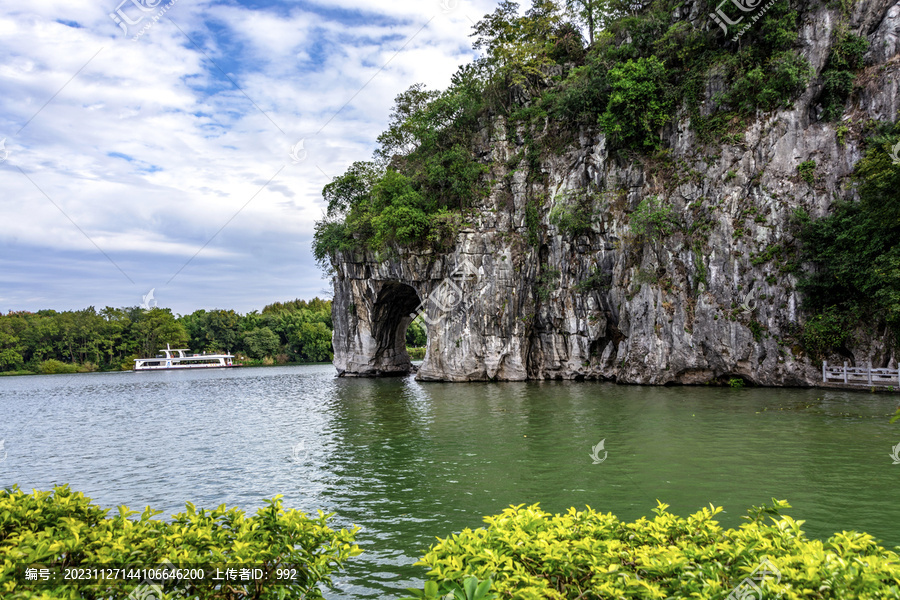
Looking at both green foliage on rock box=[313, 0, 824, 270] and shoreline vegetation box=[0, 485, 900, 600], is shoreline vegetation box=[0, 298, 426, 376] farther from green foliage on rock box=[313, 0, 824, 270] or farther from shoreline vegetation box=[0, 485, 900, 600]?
shoreline vegetation box=[0, 485, 900, 600]

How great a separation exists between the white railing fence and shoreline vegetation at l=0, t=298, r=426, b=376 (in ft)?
210

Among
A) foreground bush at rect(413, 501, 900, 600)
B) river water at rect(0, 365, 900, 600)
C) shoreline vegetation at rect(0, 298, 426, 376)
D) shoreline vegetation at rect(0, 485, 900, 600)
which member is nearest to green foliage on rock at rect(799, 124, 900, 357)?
river water at rect(0, 365, 900, 600)

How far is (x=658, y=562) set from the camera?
9.54ft

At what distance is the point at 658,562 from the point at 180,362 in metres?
83.8

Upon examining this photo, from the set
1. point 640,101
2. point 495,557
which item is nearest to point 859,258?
point 640,101

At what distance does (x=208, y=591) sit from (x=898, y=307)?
71.8 ft

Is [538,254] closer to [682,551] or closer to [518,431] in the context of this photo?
[518,431]

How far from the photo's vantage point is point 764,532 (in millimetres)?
3314

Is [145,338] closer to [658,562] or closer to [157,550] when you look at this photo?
[157,550]

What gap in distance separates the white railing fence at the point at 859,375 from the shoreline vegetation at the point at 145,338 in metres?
64.0

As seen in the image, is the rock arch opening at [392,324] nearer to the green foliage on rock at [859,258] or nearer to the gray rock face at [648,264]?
the gray rock face at [648,264]

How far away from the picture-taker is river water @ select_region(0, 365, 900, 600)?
798 centimetres

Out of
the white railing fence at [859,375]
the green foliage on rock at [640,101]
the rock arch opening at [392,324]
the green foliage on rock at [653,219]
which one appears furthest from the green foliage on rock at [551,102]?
the white railing fence at [859,375]

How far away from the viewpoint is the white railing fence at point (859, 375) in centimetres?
1892
